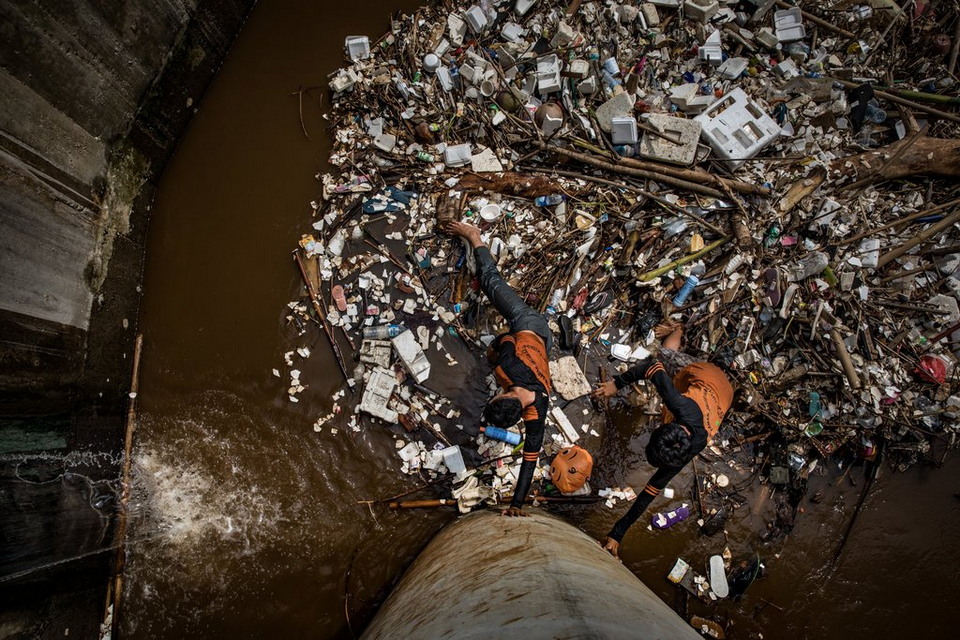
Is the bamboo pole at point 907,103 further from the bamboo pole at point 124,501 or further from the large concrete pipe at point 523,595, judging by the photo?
the bamboo pole at point 124,501

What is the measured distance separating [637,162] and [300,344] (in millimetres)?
3680

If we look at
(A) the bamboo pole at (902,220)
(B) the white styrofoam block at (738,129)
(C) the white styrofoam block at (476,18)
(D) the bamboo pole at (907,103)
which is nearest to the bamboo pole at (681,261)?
(B) the white styrofoam block at (738,129)

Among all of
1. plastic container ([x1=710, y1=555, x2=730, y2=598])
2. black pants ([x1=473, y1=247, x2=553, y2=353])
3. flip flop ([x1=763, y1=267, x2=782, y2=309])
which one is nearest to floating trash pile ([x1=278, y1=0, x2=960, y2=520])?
flip flop ([x1=763, y1=267, x2=782, y2=309])

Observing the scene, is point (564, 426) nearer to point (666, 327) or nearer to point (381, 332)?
point (666, 327)

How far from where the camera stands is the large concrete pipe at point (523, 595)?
1.84m

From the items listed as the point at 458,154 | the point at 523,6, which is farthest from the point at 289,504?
the point at 523,6

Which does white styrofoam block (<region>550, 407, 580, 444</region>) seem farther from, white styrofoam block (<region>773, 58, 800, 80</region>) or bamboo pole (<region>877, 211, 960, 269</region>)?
white styrofoam block (<region>773, 58, 800, 80</region>)

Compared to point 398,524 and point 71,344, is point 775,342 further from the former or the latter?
point 71,344

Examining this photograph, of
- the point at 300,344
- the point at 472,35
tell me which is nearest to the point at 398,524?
the point at 300,344

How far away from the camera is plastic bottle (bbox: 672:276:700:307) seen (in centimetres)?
436

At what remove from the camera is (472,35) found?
480cm

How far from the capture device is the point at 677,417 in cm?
349

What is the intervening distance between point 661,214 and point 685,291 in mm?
782

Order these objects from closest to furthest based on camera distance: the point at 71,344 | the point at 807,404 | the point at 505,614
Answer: the point at 505,614 < the point at 71,344 < the point at 807,404
